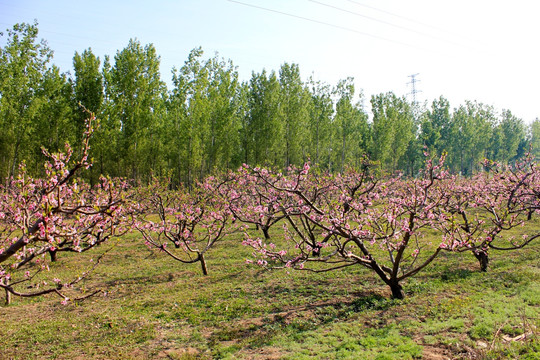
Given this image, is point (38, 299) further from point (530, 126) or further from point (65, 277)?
point (530, 126)

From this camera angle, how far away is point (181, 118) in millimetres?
35000

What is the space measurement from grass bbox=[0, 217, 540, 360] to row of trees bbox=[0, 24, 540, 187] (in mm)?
12733

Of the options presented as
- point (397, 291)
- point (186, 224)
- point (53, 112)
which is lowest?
point (397, 291)

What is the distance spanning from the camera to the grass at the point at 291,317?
621cm

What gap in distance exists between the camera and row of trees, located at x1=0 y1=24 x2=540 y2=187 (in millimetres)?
28906

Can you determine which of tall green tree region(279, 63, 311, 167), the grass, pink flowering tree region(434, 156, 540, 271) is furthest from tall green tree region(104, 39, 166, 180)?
pink flowering tree region(434, 156, 540, 271)

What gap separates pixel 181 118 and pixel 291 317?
30.4 metres

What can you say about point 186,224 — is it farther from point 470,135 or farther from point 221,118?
point 470,135

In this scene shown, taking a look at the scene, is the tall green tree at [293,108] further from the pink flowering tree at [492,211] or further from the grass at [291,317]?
the grass at [291,317]

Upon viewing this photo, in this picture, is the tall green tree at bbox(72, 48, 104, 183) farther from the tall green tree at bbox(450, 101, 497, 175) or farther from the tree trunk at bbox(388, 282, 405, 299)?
the tall green tree at bbox(450, 101, 497, 175)

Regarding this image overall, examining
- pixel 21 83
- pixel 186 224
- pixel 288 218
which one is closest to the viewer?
pixel 288 218

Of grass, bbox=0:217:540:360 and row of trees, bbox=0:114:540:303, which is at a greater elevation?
row of trees, bbox=0:114:540:303

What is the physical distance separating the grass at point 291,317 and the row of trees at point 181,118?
1273 cm

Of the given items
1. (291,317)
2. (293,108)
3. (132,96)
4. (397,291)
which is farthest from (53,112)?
(397,291)
